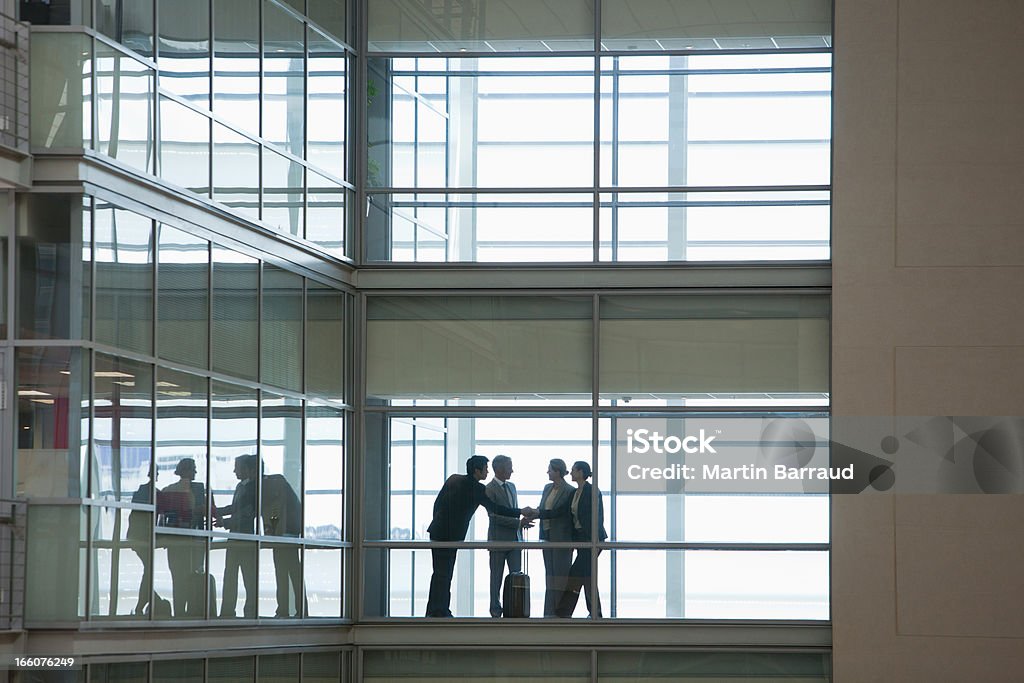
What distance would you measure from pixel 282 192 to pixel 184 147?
1.73 m

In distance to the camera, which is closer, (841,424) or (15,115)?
(15,115)

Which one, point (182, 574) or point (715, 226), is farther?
point (715, 226)

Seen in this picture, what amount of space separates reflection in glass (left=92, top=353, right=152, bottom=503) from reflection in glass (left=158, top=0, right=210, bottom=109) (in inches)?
86.4

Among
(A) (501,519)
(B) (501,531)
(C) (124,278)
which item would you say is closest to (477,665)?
(B) (501,531)

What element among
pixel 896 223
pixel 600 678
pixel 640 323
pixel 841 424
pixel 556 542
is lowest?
pixel 600 678

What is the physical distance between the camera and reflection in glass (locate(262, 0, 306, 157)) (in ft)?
40.8

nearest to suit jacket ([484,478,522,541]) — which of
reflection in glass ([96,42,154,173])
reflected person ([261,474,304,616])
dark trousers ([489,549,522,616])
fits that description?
dark trousers ([489,549,522,616])

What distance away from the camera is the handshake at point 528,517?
14.0m

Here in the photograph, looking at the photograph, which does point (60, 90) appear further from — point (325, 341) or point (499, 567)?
point (499, 567)

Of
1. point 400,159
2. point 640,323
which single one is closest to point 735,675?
point 640,323

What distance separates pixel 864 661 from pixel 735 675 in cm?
120

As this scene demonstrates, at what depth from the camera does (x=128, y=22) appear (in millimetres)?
10398

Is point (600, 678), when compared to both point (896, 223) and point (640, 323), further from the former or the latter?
point (896, 223)

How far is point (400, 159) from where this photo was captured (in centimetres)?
1436
